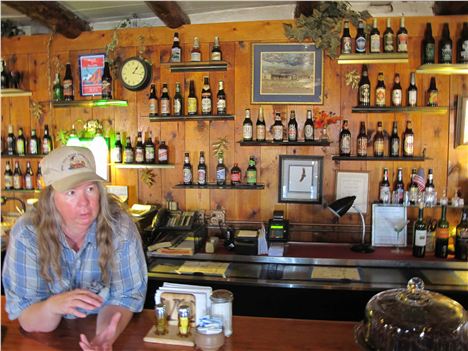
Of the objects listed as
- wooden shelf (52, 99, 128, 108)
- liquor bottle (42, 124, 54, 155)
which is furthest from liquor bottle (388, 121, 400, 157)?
liquor bottle (42, 124, 54, 155)

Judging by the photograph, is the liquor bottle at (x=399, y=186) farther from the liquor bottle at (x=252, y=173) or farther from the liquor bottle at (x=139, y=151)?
the liquor bottle at (x=139, y=151)

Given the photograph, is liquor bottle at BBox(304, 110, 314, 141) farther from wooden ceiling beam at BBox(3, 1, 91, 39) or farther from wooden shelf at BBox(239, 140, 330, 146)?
wooden ceiling beam at BBox(3, 1, 91, 39)

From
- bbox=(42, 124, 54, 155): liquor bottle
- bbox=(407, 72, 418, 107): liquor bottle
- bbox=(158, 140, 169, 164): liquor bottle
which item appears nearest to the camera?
bbox=(407, 72, 418, 107): liquor bottle

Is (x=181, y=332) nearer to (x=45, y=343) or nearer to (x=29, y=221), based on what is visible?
(x=45, y=343)

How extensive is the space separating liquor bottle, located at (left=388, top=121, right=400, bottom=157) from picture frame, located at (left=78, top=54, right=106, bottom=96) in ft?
8.00

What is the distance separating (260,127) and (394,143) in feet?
3.39

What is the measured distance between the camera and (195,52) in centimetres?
338

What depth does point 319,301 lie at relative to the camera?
107 inches

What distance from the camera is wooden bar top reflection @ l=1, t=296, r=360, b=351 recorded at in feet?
4.62

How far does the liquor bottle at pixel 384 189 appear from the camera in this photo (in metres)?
3.29

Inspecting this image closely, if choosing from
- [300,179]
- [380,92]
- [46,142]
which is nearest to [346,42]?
[380,92]

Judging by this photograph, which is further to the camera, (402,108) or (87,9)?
(87,9)

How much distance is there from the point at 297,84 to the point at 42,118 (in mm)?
2294

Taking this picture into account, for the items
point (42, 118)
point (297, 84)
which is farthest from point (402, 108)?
point (42, 118)
